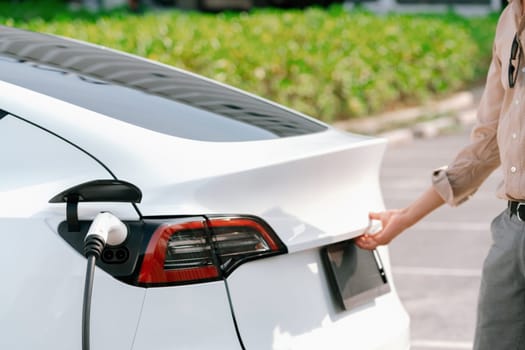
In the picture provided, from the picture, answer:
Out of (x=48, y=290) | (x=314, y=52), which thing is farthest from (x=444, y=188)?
(x=314, y=52)

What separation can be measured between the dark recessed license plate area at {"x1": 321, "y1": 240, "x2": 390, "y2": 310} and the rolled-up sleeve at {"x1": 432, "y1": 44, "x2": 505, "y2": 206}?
0.97 feet

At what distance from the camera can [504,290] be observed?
10.4ft

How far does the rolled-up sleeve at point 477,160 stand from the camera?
10.8 feet

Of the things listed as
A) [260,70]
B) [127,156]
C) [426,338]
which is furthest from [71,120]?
[260,70]

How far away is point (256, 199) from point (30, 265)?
0.60 metres

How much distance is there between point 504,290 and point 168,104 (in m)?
1.10

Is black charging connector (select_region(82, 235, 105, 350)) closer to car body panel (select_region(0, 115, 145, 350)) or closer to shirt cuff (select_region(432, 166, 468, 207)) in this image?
car body panel (select_region(0, 115, 145, 350))

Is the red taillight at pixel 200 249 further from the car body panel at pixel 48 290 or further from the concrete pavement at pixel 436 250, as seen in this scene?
the concrete pavement at pixel 436 250

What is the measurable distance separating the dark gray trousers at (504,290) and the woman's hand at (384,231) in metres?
0.30

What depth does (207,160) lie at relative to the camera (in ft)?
9.61

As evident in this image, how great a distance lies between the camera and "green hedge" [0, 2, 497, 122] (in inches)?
521

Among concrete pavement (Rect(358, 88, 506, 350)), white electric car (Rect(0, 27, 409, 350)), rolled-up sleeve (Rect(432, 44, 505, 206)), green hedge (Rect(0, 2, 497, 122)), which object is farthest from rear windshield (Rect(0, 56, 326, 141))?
green hedge (Rect(0, 2, 497, 122))

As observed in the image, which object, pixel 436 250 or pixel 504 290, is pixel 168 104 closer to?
pixel 504 290

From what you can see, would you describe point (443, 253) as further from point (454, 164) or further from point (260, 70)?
point (260, 70)
